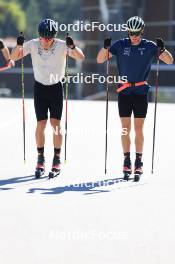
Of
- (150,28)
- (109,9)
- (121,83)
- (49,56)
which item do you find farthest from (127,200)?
(109,9)

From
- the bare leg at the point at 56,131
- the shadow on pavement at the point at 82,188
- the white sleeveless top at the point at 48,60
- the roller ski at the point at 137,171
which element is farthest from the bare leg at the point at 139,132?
the white sleeveless top at the point at 48,60

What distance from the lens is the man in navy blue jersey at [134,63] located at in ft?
22.8

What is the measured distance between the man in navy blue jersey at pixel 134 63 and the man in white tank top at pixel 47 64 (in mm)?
503

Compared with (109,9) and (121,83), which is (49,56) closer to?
(121,83)

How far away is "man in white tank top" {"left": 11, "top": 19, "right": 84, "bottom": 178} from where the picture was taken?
685 centimetres

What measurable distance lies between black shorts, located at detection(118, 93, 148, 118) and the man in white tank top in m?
0.76

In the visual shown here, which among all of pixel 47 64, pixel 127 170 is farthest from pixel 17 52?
pixel 127 170

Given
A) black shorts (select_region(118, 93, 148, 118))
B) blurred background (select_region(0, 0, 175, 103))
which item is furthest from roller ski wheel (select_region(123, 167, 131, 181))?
blurred background (select_region(0, 0, 175, 103))

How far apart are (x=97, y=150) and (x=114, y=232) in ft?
15.2

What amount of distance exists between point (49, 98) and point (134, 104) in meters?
1.10

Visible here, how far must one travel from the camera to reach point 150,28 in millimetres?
41281

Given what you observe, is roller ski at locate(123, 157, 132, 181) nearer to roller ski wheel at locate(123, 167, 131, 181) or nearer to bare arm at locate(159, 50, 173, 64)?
roller ski wheel at locate(123, 167, 131, 181)

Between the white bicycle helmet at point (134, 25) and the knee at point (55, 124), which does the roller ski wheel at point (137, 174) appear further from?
the white bicycle helmet at point (134, 25)

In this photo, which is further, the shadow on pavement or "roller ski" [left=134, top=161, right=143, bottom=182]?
"roller ski" [left=134, top=161, right=143, bottom=182]
